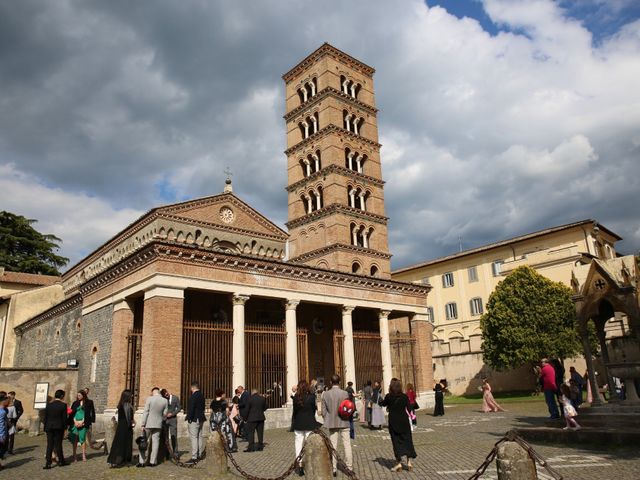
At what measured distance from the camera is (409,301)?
24.8 meters

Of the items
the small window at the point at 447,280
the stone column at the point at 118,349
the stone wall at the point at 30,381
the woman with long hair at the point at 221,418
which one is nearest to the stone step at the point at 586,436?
the woman with long hair at the point at 221,418

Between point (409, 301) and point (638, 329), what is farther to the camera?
point (409, 301)

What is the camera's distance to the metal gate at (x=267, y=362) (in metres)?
18.2

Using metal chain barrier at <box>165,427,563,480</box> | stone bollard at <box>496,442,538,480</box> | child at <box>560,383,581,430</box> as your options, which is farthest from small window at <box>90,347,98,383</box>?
stone bollard at <box>496,442,538,480</box>

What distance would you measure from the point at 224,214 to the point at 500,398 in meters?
19.0

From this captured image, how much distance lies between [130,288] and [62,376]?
6.30m

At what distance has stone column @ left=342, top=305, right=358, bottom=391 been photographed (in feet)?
68.3

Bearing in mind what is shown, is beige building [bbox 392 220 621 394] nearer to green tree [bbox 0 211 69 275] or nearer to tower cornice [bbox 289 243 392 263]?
tower cornice [bbox 289 243 392 263]

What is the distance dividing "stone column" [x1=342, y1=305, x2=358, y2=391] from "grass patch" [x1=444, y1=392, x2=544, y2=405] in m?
9.32

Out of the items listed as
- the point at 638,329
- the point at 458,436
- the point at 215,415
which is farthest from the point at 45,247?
the point at 638,329

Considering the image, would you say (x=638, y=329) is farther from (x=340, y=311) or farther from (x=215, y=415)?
(x=340, y=311)

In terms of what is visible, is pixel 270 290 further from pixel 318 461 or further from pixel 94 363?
pixel 318 461

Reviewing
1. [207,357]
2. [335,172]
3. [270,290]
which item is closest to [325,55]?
[335,172]

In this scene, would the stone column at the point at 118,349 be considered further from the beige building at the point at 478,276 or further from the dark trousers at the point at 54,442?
the beige building at the point at 478,276
